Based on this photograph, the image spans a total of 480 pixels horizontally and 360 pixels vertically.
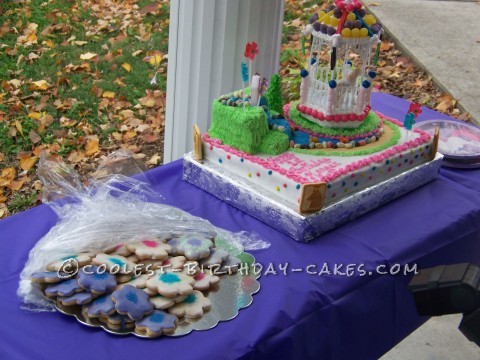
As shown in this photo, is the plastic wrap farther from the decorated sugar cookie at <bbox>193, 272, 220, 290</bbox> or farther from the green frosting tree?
the green frosting tree

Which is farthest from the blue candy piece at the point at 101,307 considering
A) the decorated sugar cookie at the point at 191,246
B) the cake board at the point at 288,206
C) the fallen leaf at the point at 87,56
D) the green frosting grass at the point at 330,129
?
the fallen leaf at the point at 87,56

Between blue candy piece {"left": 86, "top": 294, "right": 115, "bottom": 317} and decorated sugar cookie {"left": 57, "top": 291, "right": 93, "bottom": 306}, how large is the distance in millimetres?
13

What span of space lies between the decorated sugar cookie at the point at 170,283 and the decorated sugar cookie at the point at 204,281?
14 millimetres

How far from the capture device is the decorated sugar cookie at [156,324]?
1234mm

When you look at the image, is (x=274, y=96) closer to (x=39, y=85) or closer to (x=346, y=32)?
(x=346, y=32)

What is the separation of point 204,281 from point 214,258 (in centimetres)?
9

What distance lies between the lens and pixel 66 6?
4.87 m

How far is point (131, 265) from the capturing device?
1.38m

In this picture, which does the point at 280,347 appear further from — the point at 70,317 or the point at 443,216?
the point at 443,216

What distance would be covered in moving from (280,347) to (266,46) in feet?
4.54

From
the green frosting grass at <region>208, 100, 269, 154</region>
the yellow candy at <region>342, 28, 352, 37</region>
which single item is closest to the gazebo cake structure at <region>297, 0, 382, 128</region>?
the yellow candy at <region>342, 28, 352, 37</region>

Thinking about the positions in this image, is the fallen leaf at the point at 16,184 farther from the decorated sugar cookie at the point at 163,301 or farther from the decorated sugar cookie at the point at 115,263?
the decorated sugar cookie at the point at 163,301

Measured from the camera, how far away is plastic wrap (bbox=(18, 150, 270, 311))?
139 cm

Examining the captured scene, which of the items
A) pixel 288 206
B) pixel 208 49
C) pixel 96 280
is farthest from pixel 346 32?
pixel 96 280
